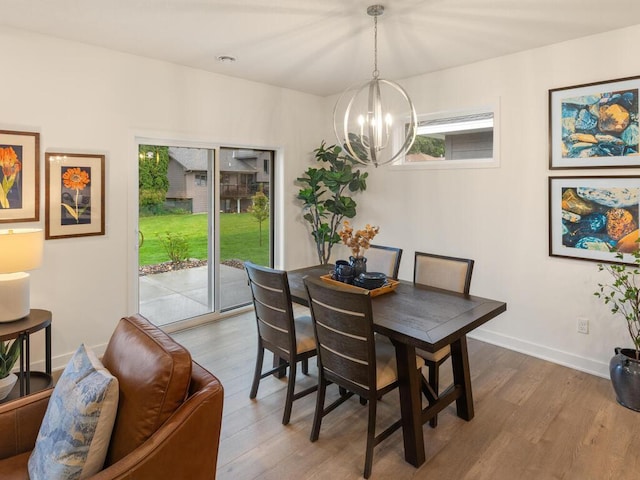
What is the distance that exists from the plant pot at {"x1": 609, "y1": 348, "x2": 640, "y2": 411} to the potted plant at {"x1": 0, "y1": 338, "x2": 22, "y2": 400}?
4074 mm

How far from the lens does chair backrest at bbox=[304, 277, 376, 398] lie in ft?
6.67

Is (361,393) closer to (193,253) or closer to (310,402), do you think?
(310,402)

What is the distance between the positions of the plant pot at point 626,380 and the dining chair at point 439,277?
117cm

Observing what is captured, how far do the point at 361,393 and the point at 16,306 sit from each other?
2.37 m

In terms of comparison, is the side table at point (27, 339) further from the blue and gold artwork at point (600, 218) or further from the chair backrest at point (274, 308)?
the blue and gold artwork at point (600, 218)

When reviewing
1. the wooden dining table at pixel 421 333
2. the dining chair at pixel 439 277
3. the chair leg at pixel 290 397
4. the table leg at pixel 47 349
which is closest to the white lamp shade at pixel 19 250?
the table leg at pixel 47 349

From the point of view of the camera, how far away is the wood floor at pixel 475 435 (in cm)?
216

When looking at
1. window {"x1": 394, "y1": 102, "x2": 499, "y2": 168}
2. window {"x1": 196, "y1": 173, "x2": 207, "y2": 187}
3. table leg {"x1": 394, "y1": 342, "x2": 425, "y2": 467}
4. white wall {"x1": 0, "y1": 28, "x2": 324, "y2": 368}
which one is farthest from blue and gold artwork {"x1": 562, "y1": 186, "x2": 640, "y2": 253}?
window {"x1": 196, "y1": 173, "x2": 207, "y2": 187}

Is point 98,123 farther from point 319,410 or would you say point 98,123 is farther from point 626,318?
point 626,318

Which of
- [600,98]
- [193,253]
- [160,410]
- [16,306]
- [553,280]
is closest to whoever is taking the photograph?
[160,410]

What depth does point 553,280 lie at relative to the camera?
11.5ft

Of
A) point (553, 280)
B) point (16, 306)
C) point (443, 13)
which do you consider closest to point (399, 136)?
point (443, 13)

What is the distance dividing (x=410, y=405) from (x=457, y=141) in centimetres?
288

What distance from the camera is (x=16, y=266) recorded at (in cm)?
264
